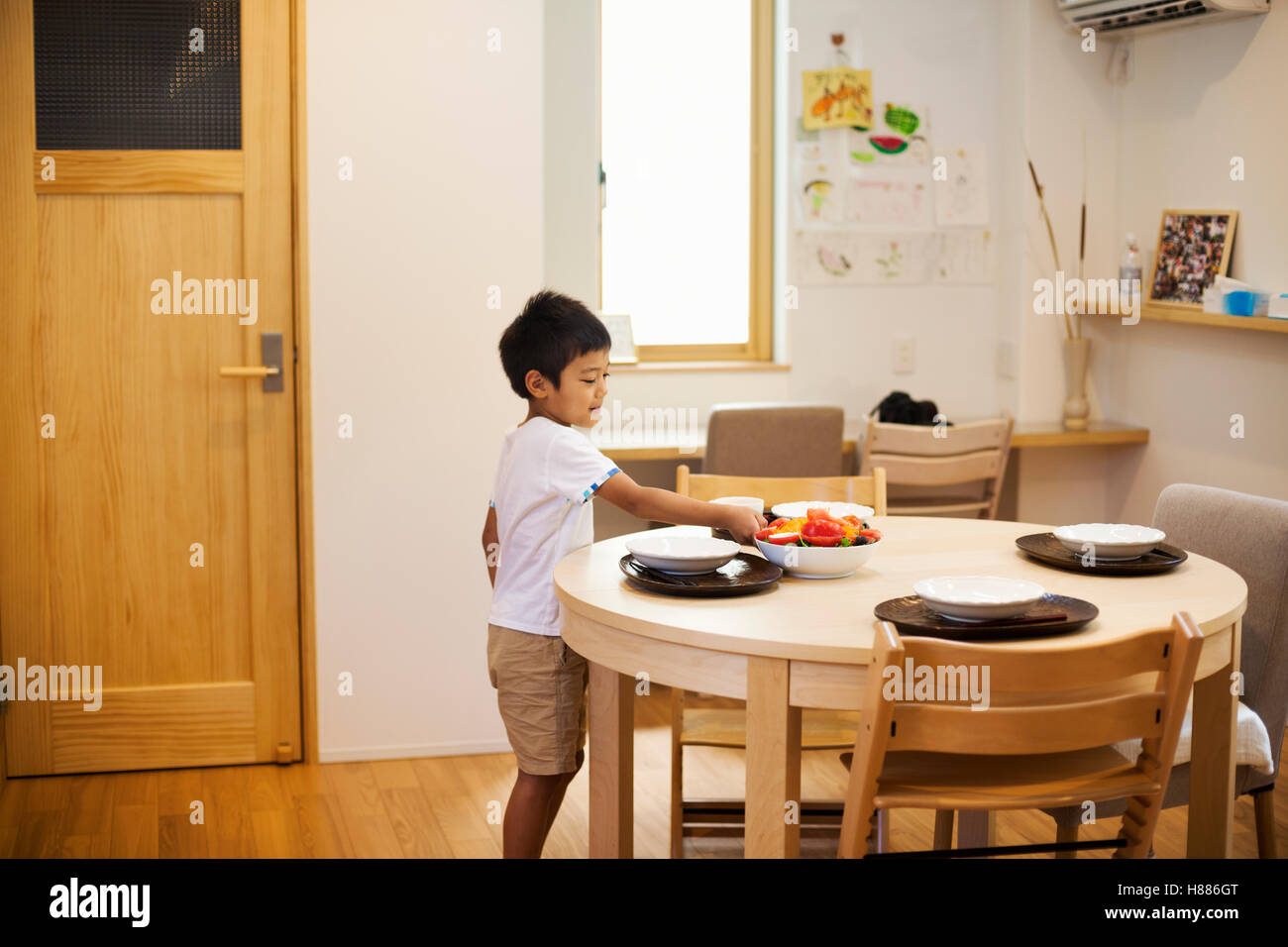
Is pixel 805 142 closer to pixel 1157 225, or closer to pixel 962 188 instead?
pixel 962 188

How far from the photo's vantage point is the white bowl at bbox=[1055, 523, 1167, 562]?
7.07 ft

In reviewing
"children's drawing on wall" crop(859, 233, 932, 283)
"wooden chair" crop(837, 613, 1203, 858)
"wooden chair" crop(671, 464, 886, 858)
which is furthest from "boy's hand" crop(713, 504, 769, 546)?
"children's drawing on wall" crop(859, 233, 932, 283)

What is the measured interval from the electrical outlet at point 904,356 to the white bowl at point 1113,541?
2.29 metres

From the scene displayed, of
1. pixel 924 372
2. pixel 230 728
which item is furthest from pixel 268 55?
pixel 924 372

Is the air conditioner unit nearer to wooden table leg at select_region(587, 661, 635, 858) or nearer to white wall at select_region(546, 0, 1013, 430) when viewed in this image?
white wall at select_region(546, 0, 1013, 430)

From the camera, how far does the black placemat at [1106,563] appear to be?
2.13 m

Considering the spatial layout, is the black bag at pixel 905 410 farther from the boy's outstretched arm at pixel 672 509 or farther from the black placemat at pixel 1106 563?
the boy's outstretched arm at pixel 672 509

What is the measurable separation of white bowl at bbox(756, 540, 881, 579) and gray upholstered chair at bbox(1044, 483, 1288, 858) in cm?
57

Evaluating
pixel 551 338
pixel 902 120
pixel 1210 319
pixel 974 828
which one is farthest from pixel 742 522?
pixel 902 120

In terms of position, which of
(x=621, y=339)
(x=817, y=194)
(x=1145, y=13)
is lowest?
(x=621, y=339)

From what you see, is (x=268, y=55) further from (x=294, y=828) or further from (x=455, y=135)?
(x=294, y=828)

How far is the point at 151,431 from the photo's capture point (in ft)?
10.8

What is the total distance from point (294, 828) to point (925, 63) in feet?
9.91

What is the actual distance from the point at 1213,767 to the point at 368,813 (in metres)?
1.82
